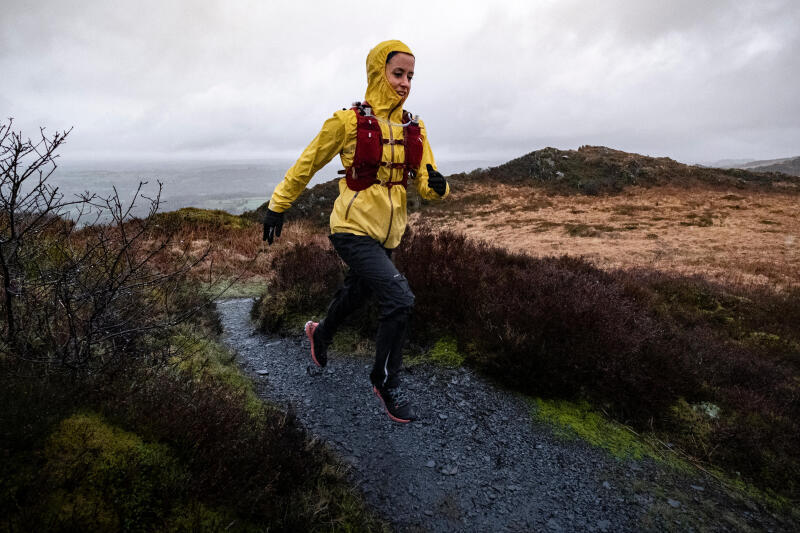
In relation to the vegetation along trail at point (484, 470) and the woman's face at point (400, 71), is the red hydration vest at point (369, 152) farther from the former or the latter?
the vegetation along trail at point (484, 470)

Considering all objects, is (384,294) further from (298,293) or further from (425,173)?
(298,293)

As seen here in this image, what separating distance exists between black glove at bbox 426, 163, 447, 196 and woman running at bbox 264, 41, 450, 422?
0.03 m

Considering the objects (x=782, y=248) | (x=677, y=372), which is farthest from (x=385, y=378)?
(x=782, y=248)

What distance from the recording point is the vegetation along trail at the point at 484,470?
2449 mm

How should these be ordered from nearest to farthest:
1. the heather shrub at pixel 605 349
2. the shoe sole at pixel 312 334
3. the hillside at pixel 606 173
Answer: the heather shrub at pixel 605 349 → the shoe sole at pixel 312 334 → the hillside at pixel 606 173

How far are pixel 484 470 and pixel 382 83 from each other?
311 cm

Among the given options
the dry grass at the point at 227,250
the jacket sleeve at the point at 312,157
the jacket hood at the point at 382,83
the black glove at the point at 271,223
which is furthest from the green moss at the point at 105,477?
the dry grass at the point at 227,250

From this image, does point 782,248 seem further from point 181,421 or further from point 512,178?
point 512,178

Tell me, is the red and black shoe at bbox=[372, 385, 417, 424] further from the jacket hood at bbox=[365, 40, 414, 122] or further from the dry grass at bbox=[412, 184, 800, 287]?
the dry grass at bbox=[412, 184, 800, 287]

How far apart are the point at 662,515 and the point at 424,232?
205 inches

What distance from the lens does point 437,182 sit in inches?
135

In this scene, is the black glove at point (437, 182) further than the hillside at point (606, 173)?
No

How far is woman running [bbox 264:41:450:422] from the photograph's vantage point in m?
3.09

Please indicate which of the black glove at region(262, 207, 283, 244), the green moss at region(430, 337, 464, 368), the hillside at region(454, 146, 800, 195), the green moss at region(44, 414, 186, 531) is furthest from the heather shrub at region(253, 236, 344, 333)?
the hillside at region(454, 146, 800, 195)
